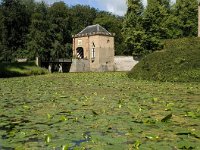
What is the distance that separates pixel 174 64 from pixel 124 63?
30.4m

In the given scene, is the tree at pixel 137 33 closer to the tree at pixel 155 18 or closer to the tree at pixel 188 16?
the tree at pixel 155 18

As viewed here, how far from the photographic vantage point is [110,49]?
5419 cm

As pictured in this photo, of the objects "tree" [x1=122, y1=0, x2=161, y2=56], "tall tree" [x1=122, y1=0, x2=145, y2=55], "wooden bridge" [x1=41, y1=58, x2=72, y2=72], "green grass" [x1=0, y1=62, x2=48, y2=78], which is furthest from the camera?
"wooden bridge" [x1=41, y1=58, x2=72, y2=72]

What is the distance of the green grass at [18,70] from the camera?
3526 centimetres

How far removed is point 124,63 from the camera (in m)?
54.0

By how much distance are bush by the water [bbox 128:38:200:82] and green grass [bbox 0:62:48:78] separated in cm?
1424

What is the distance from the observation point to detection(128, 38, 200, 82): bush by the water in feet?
73.6

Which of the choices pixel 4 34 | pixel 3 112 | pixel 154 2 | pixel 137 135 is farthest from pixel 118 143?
pixel 4 34

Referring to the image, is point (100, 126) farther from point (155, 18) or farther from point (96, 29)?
point (96, 29)

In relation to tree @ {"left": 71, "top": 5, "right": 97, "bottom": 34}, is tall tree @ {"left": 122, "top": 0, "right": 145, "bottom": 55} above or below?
below

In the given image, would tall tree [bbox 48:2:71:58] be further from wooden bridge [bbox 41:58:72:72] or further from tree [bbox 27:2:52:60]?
wooden bridge [bbox 41:58:72:72]

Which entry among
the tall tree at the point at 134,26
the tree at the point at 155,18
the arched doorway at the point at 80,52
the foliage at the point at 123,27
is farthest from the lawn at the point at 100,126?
the arched doorway at the point at 80,52

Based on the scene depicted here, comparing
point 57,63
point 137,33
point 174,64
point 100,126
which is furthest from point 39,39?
point 100,126

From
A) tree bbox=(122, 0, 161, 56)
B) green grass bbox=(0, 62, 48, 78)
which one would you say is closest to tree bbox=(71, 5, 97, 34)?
tree bbox=(122, 0, 161, 56)
